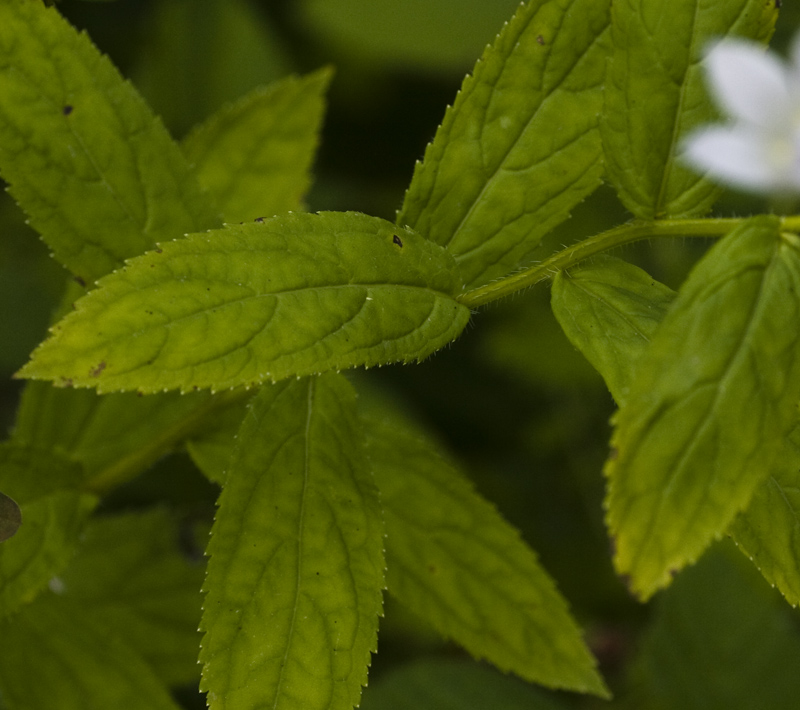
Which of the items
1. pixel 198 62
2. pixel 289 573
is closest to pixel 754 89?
pixel 289 573

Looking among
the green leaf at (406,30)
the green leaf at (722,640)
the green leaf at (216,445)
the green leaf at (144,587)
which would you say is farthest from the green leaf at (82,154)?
the green leaf at (406,30)

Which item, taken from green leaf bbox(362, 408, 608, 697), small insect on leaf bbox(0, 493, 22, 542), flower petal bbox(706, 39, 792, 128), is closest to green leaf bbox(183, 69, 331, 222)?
green leaf bbox(362, 408, 608, 697)

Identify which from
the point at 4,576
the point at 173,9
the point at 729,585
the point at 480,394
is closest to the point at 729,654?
the point at 729,585

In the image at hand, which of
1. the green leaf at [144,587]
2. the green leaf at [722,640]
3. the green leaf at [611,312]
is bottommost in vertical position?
the green leaf at [722,640]

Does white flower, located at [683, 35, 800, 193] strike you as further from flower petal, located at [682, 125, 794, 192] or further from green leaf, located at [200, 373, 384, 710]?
green leaf, located at [200, 373, 384, 710]

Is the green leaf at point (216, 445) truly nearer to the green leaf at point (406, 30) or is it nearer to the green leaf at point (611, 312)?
the green leaf at point (611, 312)

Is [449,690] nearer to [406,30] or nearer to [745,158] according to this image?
[745,158]

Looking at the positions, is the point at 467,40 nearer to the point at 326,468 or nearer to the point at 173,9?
the point at 173,9
